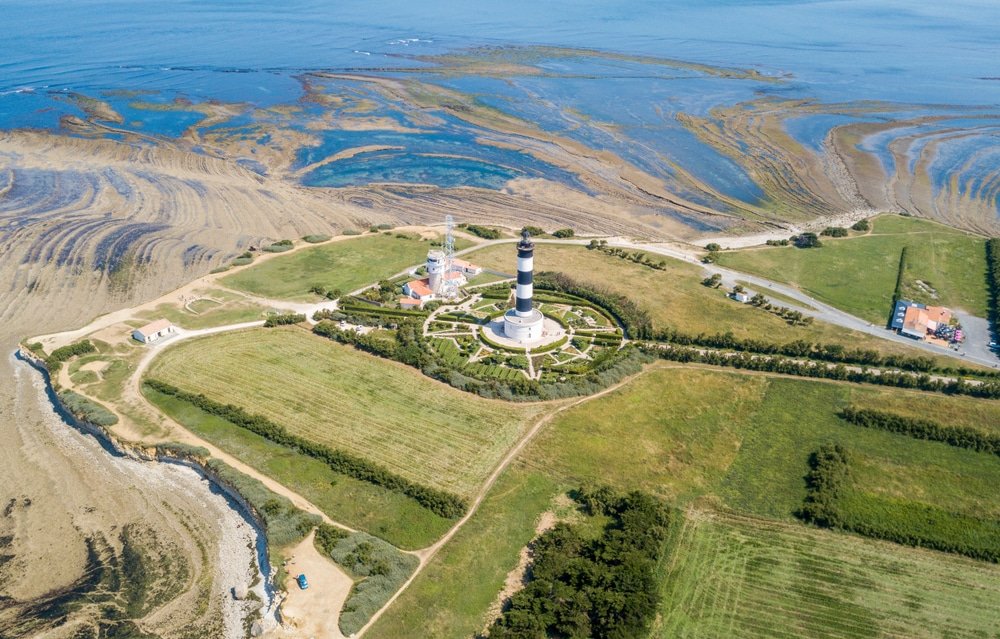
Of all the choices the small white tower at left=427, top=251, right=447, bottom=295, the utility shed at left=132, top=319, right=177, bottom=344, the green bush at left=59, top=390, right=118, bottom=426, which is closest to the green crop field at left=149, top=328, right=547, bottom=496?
the utility shed at left=132, top=319, right=177, bottom=344

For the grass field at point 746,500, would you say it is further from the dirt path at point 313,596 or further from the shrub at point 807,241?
the shrub at point 807,241

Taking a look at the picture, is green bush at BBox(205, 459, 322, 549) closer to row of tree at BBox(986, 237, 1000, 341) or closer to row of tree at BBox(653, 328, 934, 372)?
row of tree at BBox(653, 328, 934, 372)

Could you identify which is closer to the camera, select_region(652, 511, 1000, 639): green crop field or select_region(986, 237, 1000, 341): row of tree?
select_region(652, 511, 1000, 639): green crop field

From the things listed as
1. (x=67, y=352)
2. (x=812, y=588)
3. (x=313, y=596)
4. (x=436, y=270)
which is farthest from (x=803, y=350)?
(x=67, y=352)

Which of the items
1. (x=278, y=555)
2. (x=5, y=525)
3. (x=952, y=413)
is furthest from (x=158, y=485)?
(x=952, y=413)

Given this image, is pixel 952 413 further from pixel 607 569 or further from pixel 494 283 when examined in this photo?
pixel 494 283

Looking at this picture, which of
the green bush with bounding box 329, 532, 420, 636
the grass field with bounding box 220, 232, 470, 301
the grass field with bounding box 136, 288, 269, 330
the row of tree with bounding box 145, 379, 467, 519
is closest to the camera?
the green bush with bounding box 329, 532, 420, 636
